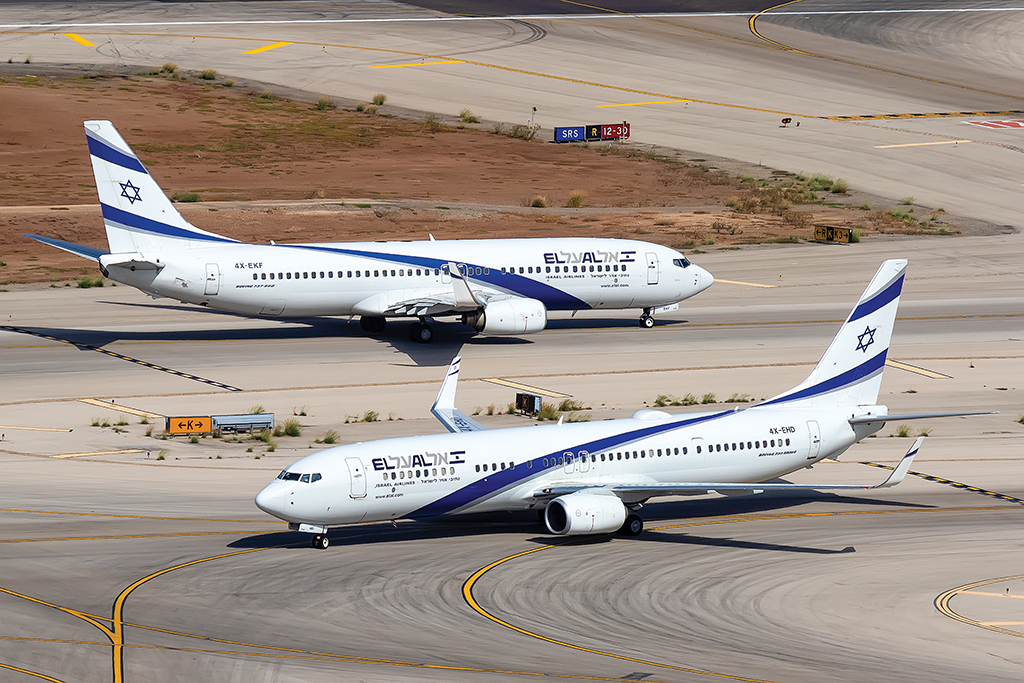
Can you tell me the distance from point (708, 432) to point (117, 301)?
4716 cm

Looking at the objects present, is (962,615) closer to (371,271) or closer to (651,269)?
(651,269)

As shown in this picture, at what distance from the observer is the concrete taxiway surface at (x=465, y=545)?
3359cm

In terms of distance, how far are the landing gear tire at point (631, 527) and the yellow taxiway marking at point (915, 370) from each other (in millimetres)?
Result: 28638

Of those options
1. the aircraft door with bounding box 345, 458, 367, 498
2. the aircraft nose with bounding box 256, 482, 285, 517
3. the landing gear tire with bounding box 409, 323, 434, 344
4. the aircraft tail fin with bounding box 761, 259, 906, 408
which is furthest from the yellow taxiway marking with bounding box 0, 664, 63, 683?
the landing gear tire with bounding box 409, 323, 434, 344

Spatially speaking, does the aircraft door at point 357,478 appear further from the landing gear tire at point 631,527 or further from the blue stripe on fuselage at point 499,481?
the landing gear tire at point 631,527

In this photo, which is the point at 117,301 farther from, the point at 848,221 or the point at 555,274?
the point at 848,221

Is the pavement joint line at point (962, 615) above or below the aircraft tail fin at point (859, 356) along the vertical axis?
below

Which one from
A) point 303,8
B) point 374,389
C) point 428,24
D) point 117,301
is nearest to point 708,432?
point 374,389

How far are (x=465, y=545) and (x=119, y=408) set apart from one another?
903 inches

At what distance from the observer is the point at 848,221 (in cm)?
10719

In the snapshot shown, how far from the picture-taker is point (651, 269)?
74.5 metres

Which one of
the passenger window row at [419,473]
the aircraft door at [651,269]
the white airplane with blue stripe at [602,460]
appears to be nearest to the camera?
the white airplane with blue stripe at [602,460]

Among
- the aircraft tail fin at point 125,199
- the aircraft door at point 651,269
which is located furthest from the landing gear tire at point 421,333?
the aircraft tail fin at point 125,199

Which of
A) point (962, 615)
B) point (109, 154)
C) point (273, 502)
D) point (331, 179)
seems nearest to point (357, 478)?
point (273, 502)
